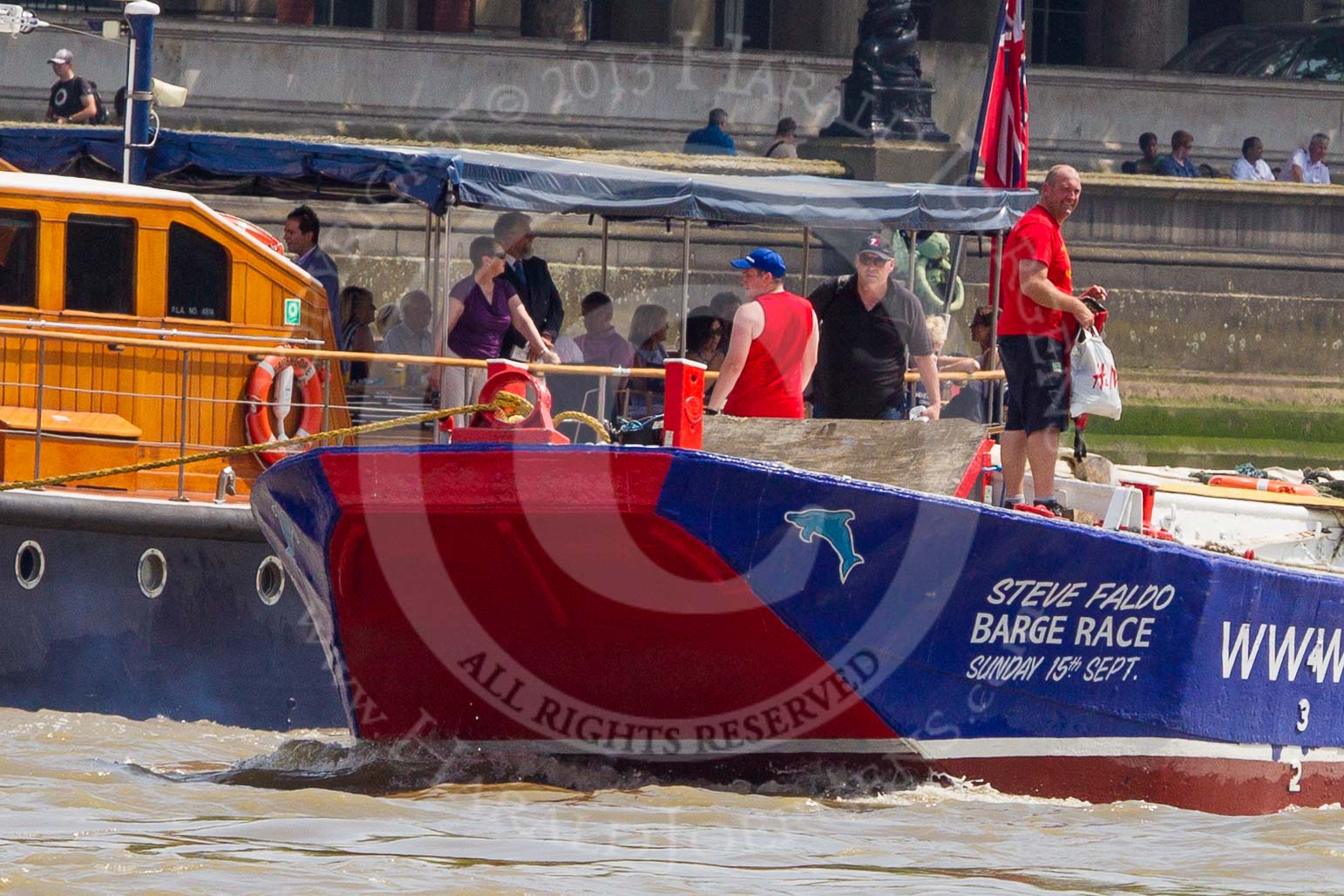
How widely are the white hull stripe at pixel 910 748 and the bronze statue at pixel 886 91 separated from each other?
1472 centimetres

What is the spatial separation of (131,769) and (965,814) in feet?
11.0

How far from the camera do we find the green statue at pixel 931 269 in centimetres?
1744

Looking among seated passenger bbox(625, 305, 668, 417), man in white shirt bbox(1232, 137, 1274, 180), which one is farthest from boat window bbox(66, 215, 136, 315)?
man in white shirt bbox(1232, 137, 1274, 180)

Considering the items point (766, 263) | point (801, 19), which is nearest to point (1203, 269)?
point (801, 19)

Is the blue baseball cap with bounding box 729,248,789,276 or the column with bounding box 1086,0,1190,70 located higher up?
the column with bounding box 1086,0,1190,70

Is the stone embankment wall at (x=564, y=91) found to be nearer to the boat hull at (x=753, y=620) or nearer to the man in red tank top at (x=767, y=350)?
the man in red tank top at (x=767, y=350)

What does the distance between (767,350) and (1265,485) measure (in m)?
3.34

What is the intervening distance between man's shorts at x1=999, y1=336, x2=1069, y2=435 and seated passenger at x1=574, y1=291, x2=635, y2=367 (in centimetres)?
523

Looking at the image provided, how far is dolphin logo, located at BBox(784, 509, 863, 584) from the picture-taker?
7492 millimetres

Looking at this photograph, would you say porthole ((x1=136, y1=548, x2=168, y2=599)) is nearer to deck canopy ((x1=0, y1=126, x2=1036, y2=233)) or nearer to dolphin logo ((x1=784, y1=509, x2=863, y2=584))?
deck canopy ((x1=0, y1=126, x2=1036, y2=233))

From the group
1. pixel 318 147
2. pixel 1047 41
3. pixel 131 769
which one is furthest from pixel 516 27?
pixel 131 769

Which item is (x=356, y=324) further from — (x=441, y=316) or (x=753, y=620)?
(x=753, y=620)

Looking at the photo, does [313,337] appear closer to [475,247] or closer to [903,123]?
[475,247]

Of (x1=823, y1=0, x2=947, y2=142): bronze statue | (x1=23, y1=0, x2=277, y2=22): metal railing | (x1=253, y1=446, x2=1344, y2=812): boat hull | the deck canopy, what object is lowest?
(x1=253, y1=446, x2=1344, y2=812): boat hull
